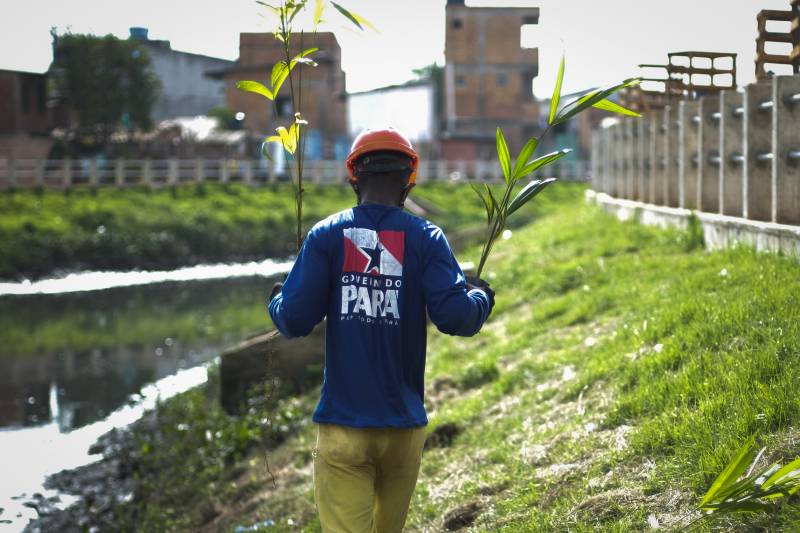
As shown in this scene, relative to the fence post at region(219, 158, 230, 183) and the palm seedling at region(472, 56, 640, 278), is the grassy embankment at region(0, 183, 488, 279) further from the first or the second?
the palm seedling at region(472, 56, 640, 278)

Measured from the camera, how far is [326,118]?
186 feet

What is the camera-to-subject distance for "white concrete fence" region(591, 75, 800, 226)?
8.27 metres

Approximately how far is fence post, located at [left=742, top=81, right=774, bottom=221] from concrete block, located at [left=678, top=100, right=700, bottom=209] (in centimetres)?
239

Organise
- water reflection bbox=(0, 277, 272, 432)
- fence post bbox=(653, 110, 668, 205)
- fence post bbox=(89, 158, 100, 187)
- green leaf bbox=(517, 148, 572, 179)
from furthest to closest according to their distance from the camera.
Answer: fence post bbox=(89, 158, 100, 187) < water reflection bbox=(0, 277, 272, 432) < fence post bbox=(653, 110, 668, 205) < green leaf bbox=(517, 148, 572, 179)

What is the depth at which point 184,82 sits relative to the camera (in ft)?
194

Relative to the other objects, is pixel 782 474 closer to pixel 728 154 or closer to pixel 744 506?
pixel 744 506

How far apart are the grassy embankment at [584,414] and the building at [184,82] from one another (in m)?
47.5

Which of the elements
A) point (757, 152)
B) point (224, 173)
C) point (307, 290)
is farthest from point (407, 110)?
point (307, 290)

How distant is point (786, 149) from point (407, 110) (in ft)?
155

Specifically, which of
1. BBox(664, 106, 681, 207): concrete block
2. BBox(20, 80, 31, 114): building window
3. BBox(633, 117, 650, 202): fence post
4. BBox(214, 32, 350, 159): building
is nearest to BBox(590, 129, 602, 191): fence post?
BBox(633, 117, 650, 202): fence post

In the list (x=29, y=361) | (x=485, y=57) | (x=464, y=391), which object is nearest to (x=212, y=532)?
(x=464, y=391)

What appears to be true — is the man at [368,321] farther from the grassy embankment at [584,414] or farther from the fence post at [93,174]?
the fence post at [93,174]

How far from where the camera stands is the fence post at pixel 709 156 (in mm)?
10789

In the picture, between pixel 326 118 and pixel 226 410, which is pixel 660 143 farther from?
pixel 326 118
